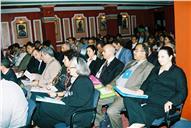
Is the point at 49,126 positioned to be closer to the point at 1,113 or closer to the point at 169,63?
the point at 1,113

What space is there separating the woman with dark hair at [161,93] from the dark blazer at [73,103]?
1.43ft

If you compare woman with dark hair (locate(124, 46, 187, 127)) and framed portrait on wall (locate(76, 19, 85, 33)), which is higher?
framed portrait on wall (locate(76, 19, 85, 33))

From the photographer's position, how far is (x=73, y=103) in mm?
3441

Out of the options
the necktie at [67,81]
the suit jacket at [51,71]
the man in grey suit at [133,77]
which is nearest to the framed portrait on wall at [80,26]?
the suit jacket at [51,71]

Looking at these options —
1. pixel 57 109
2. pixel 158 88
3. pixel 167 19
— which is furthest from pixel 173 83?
pixel 167 19

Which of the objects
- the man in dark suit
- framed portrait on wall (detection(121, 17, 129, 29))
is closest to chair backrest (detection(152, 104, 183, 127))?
the man in dark suit

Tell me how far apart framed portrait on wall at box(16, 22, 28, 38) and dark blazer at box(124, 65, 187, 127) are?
1028cm

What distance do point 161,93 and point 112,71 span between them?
1.19m

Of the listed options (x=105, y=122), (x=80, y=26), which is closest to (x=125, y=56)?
(x=105, y=122)

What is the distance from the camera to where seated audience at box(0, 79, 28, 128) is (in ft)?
9.66

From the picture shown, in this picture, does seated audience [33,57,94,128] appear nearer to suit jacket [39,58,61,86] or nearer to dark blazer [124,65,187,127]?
dark blazer [124,65,187,127]

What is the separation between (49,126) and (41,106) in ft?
0.94

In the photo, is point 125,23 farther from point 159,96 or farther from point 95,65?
point 159,96

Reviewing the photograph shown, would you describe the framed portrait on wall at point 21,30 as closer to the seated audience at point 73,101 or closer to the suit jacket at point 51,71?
the suit jacket at point 51,71
